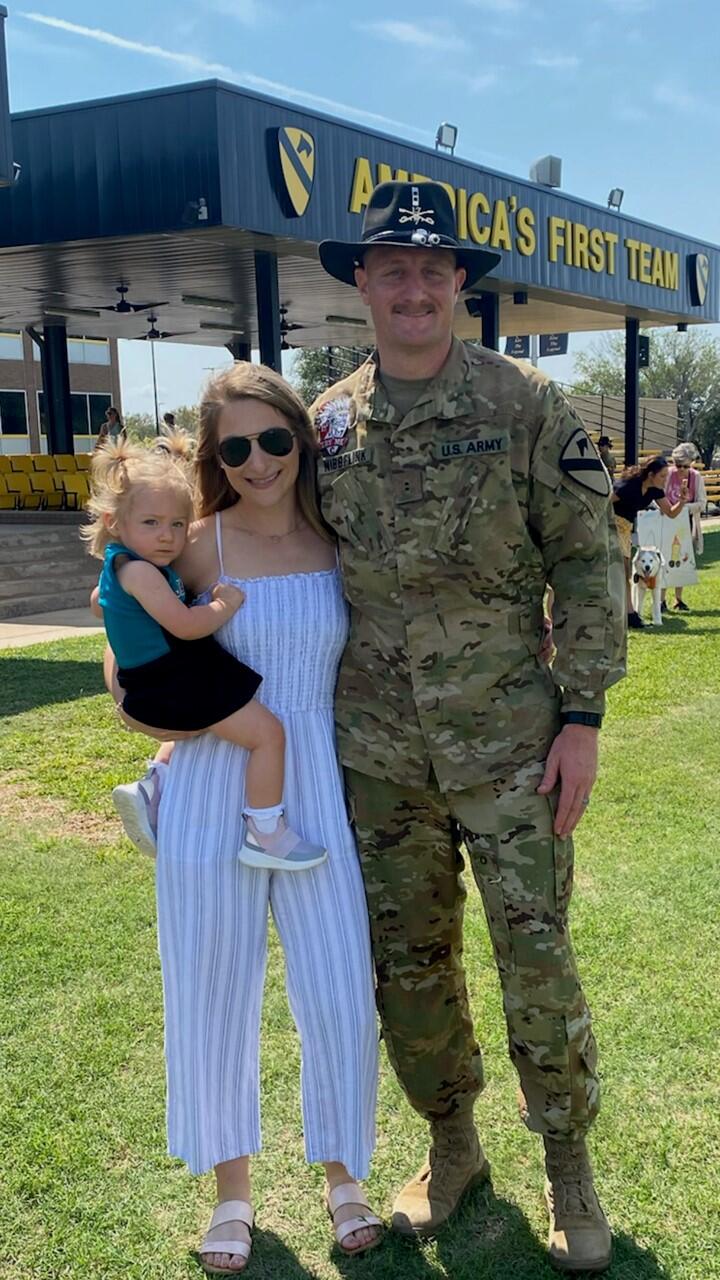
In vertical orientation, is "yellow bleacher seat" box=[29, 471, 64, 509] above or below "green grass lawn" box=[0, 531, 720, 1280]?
above

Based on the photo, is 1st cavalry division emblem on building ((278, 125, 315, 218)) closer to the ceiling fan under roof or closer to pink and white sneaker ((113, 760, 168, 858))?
pink and white sneaker ((113, 760, 168, 858))

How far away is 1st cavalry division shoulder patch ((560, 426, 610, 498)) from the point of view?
2129 millimetres

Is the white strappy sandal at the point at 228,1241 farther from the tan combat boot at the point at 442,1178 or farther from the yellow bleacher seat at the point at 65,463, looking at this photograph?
the yellow bleacher seat at the point at 65,463

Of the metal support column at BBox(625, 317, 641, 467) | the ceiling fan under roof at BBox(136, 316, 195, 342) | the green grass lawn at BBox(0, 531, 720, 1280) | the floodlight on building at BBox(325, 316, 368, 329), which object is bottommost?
the green grass lawn at BBox(0, 531, 720, 1280)

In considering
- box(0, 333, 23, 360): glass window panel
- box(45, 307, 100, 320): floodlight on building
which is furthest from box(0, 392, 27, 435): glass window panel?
box(45, 307, 100, 320): floodlight on building

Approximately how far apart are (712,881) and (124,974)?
88.7 inches

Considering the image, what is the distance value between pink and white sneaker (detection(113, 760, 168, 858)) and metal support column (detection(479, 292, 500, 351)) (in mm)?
15336

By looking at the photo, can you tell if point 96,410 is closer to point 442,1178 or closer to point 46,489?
point 46,489

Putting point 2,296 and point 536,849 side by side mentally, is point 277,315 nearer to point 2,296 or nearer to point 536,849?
point 2,296

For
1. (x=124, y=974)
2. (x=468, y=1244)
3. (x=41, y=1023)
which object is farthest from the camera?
(x=124, y=974)

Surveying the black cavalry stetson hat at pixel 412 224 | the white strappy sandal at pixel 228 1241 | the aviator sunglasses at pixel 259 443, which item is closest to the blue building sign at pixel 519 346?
the black cavalry stetson hat at pixel 412 224

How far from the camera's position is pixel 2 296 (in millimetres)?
16625

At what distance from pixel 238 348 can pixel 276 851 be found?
75.8 feet

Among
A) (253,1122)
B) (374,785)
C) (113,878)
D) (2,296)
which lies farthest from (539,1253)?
(2,296)
